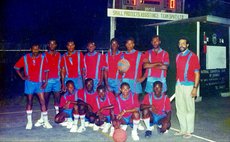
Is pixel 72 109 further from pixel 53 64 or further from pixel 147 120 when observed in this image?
pixel 147 120

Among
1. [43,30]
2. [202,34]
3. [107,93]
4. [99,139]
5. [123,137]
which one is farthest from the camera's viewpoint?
[43,30]

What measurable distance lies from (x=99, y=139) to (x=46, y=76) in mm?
1997

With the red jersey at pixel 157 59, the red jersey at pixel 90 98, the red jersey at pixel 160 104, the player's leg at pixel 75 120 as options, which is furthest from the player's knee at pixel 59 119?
the red jersey at pixel 157 59

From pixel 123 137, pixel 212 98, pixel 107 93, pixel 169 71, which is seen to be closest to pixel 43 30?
pixel 169 71

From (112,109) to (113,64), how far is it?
1.13 metres

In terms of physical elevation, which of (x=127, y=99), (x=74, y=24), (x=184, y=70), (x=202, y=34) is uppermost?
(x=74, y=24)

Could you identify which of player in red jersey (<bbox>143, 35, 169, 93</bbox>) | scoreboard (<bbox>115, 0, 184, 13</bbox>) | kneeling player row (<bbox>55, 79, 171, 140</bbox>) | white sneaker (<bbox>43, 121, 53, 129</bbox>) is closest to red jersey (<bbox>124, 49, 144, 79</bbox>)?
player in red jersey (<bbox>143, 35, 169, 93</bbox>)

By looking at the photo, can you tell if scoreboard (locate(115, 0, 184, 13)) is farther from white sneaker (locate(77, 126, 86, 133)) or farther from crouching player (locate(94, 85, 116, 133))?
white sneaker (locate(77, 126, 86, 133))

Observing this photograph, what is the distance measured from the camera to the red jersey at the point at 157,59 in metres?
6.76

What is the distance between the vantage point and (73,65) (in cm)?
725

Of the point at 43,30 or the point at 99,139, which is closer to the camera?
the point at 99,139

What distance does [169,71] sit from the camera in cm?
1105

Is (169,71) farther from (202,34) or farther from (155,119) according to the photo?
(155,119)

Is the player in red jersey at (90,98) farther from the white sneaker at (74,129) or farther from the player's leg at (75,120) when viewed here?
the white sneaker at (74,129)
